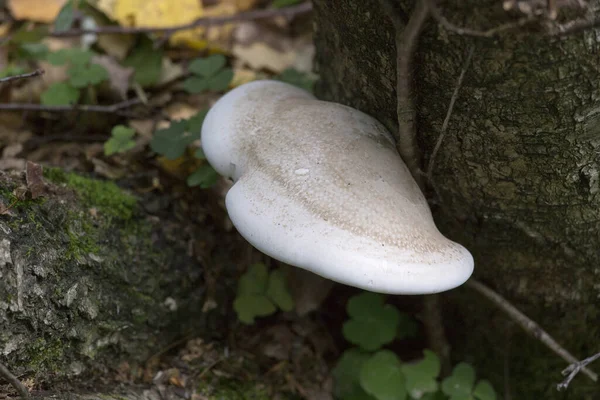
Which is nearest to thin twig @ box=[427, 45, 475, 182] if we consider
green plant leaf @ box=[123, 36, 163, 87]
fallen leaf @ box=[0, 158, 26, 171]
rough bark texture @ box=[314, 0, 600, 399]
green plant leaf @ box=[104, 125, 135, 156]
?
rough bark texture @ box=[314, 0, 600, 399]

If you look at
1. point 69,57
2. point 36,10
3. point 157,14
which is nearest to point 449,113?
point 69,57

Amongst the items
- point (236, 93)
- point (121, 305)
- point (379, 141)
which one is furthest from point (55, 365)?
point (379, 141)

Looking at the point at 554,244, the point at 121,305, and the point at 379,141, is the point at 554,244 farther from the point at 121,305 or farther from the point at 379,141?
the point at 121,305

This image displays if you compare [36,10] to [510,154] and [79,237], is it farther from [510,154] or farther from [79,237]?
[510,154]

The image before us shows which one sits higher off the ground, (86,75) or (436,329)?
(86,75)

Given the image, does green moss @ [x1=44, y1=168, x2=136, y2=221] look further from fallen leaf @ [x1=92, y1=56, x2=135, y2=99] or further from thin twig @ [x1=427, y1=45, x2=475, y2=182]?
thin twig @ [x1=427, y1=45, x2=475, y2=182]

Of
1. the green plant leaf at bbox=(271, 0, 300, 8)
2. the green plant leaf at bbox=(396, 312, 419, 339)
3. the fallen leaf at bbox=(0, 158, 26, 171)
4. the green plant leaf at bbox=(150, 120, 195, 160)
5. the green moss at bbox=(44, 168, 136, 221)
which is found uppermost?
the green plant leaf at bbox=(271, 0, 300, 8)

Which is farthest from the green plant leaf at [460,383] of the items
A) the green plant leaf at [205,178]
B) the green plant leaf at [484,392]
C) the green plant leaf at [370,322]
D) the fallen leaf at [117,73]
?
the fallen leaf at [117,73]
